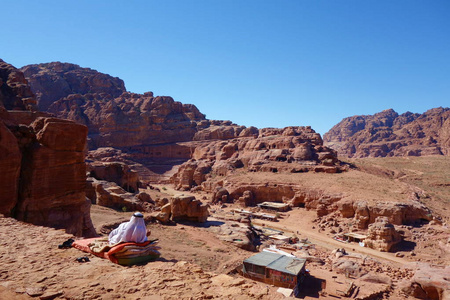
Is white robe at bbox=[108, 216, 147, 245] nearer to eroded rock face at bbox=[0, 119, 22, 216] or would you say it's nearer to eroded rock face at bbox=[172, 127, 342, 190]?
eroded rock face at bbox=[0, 119, 22, 216]

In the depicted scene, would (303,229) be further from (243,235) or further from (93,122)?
(93,122)

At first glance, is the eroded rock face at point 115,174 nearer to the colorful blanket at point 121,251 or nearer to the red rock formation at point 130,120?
the colorful blanket at point 121,251

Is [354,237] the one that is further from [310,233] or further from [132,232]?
[132,232]

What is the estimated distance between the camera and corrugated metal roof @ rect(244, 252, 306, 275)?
1483 cm

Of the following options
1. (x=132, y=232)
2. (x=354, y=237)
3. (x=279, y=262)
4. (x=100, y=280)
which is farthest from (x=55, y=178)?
(x=354, y=237)

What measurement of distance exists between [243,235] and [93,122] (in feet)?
236

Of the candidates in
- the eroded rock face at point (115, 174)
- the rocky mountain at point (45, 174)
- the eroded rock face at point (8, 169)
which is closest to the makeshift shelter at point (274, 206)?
the eroded rock face at point (115, 174)

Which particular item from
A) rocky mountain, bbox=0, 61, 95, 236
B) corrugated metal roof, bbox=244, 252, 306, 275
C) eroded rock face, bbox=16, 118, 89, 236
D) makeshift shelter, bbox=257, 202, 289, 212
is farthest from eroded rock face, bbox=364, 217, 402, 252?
eroded rock face, bbox=16, 118, 89, 236

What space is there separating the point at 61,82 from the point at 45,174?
339ft

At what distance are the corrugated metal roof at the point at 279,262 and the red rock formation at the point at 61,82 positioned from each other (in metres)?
95.3

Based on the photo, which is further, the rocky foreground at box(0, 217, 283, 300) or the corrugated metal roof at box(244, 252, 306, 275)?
the corrugated metal roof at box(244, 252, 306, 275)

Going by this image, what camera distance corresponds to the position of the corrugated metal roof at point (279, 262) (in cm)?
1483

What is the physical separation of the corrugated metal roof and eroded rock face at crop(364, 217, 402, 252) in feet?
39.4

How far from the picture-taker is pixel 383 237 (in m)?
24.1
